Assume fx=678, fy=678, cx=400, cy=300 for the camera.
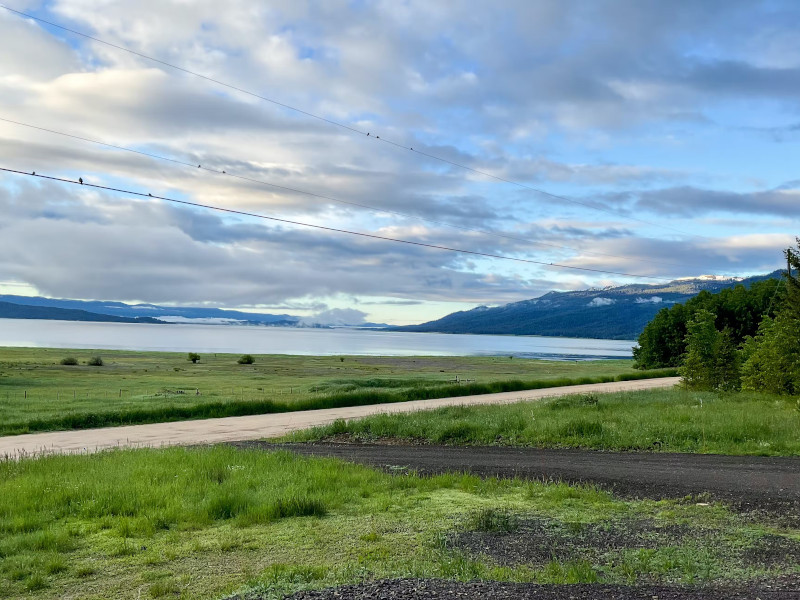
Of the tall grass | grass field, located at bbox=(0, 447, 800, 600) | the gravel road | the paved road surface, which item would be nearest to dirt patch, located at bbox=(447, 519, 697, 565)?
grass field, located at bbox=(0, 447, 800, 600)

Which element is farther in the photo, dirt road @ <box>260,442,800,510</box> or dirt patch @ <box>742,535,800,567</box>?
dirt road @ <box>260,442,800,510</box>

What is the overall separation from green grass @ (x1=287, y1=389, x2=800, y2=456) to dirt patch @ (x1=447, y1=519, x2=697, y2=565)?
10.3m

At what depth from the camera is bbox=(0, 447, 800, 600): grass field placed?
773 cm

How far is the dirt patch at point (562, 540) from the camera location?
8.52 m

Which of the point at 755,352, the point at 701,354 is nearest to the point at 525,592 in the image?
the point at 755,352

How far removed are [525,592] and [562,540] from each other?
A: 2986 mm

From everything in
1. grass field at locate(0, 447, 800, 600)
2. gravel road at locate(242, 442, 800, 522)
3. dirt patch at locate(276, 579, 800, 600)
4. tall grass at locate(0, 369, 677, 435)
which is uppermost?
dirt patch at locate(276, 579, 800, 600)

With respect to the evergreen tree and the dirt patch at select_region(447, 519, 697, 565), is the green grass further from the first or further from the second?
the dirt patch at select_region(447, 519, 697, 565)

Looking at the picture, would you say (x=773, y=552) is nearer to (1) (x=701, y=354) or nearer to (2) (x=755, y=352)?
(2) (x=755, y=352)

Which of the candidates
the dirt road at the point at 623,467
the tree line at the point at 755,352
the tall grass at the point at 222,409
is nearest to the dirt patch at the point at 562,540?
the dirt road at the point at 623,467

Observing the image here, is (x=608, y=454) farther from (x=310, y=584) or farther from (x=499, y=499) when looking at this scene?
(x=310, y=584)

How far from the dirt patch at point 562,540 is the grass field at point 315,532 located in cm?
4

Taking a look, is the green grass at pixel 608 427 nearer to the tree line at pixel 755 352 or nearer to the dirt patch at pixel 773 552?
the tree line at pixel 755 352

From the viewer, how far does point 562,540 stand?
30.3 feet
